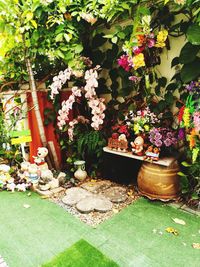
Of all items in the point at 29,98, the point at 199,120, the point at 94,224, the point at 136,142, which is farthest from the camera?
the point at 29,98

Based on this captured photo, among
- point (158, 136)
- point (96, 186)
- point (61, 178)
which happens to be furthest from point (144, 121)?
point (61, 178)

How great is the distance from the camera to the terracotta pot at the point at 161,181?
2.81 m

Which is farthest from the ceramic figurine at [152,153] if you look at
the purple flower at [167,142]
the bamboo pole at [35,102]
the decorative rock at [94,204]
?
the bamboo pole at [35,102]

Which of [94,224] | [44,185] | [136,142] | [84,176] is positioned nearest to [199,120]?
[136,142]

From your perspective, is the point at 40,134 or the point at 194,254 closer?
the point at 194,254

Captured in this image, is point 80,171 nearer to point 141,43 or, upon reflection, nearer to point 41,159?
point 41,159

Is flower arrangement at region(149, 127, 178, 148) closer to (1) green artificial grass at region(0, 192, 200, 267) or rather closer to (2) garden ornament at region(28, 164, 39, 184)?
(1) green artificial grass at region(0, 192, 200, 267)

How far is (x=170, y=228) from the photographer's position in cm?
240

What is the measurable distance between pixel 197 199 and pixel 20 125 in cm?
294

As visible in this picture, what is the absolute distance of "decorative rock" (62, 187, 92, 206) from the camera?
300cm

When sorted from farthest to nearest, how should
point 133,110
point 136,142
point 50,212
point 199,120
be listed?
point 133,110
point 136,142
point 50,212
point 199,120

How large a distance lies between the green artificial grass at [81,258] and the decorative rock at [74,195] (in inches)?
33.5

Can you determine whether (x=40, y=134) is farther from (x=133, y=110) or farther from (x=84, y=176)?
(x=133, y=110)

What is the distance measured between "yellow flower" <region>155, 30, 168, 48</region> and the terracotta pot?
4.83 ft
